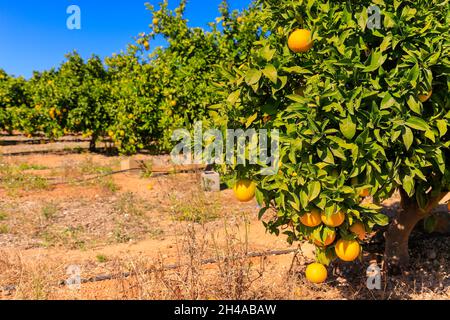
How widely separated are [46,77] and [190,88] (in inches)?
466

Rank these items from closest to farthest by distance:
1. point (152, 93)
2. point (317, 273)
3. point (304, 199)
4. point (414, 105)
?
1. point (414, 105)
2. point (304, 199)
3. point (317, 273)
4. point (152, 93)

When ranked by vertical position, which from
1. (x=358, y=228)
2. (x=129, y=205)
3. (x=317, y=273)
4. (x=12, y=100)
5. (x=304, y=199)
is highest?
(x=12, y=100)

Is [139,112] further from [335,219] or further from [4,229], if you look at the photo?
[335,219]

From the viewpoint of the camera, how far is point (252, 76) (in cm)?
242

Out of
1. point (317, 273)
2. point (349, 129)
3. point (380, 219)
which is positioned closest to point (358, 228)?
point (380, 219)

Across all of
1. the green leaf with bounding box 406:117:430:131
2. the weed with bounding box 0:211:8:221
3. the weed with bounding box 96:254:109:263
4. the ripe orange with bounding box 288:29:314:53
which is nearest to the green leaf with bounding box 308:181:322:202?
the green leaf with bounding box 406:117:430:131

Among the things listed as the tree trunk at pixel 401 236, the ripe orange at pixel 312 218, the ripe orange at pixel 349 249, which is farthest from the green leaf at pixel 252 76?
the tree trunk at pixel 401 236

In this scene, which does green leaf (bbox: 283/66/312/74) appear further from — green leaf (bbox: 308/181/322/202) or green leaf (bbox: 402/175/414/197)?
green leaf (bbox: 402/175/414/197)

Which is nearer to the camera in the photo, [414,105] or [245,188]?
[414,105]

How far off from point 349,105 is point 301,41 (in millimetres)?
526

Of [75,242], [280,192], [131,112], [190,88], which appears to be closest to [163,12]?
[190,88]

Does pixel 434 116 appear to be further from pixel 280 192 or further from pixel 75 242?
pixel 75 242

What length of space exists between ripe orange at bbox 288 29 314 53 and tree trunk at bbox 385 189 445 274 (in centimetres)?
190
